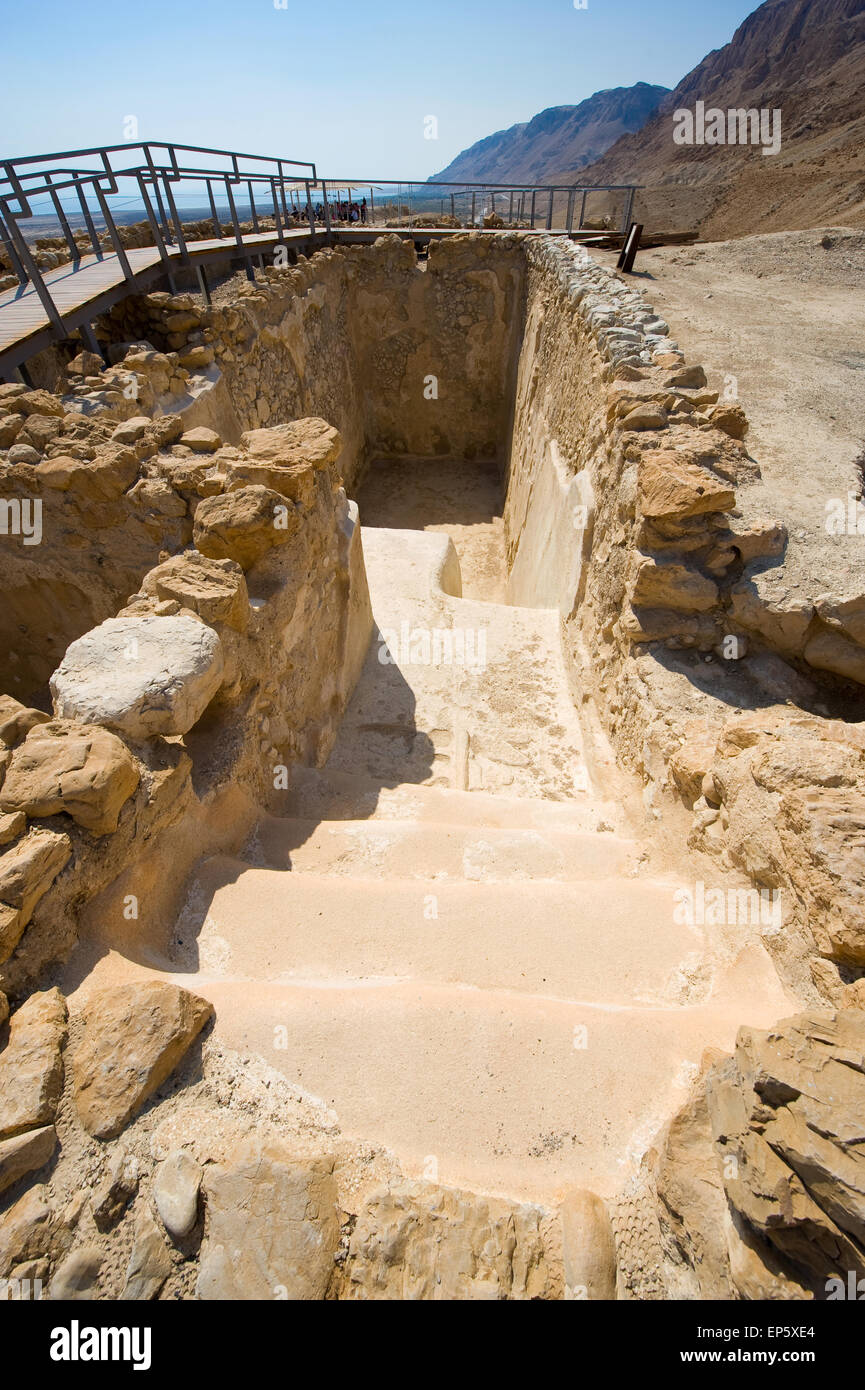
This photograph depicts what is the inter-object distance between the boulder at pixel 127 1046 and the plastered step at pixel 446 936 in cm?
36

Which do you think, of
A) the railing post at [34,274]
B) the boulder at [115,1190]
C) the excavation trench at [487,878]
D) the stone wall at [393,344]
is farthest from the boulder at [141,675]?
the stone wall at [393,344]

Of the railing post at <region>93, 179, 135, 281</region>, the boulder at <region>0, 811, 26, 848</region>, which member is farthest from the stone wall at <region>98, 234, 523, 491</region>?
the boulder at <region>0, 811, 26, 848</region>

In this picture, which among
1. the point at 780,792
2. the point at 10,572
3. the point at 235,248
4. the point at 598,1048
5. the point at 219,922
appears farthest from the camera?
the point at 235,248

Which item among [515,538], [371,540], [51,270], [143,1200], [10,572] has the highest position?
[51,270]

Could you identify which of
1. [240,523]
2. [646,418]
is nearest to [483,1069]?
[240,523]

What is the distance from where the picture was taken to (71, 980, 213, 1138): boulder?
4.78ft

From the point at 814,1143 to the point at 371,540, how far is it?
627cm

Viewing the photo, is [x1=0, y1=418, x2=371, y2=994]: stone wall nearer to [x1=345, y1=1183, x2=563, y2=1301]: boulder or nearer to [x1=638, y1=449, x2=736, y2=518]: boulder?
[x1=345, y1=1183, x2=563, y2=1301]: boulder

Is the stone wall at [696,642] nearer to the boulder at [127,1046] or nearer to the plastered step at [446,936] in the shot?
the plastered step at [446,936]

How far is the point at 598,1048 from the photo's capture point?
5.53 ft

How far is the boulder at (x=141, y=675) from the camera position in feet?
7.29

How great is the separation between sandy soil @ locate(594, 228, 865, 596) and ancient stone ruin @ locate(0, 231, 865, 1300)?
0.28 meters

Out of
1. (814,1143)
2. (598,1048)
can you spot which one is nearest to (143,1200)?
(598,1048)
